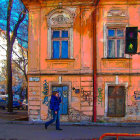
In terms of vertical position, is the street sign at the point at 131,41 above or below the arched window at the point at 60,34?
below

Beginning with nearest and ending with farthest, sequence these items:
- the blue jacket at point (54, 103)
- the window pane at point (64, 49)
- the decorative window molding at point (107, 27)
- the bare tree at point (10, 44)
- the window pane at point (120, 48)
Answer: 1. the blue jacket at point (54, 103)
2. the decorative window molding at point (107, 27)
3. the window pane at point (120, 48)
4. the window pane at point (64, 49)
5. the bare tree at point (10, 44)

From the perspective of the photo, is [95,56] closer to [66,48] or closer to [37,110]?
[66,48]

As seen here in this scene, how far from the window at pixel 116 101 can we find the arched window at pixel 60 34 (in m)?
3.02

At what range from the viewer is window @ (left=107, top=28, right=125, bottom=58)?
12.8 meters

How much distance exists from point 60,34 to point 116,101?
15.9 feet

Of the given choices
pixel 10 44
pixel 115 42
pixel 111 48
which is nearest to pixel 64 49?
pixel 111 48

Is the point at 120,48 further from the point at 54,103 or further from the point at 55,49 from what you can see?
the point at 54,103

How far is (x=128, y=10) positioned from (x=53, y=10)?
4145 mm

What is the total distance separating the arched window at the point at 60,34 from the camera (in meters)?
12.9

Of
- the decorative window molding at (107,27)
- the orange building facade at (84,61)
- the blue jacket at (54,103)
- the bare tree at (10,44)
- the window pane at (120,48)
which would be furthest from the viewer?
the bare tree at (10,44)

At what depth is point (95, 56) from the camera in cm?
1263

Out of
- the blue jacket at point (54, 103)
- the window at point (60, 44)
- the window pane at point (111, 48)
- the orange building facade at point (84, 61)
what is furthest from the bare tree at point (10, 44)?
the blue jacket at point (54, 103)

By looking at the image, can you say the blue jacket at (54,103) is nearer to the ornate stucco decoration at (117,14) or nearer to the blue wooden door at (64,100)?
the blue wooden door at (64,100)

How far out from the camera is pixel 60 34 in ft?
42.8
